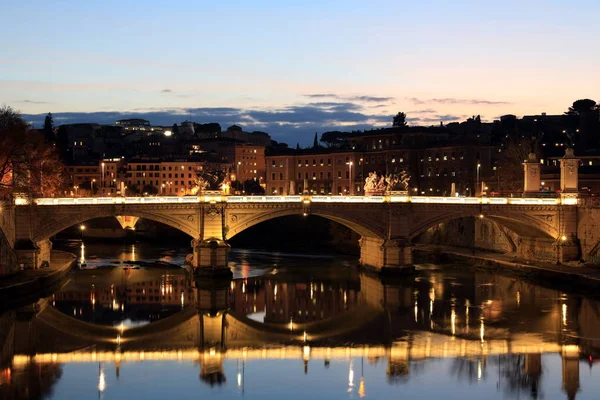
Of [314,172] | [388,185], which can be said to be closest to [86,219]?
[388,185]

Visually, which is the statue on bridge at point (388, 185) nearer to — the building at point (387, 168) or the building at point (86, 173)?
the building at point (387, 168)

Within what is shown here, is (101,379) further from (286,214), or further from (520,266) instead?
(520,266)

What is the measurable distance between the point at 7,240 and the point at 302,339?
20.4 meters

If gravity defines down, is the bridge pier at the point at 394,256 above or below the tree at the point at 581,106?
below

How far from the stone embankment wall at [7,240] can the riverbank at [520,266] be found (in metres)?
31.6

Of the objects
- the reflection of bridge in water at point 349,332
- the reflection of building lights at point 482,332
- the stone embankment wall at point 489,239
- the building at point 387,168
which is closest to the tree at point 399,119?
the building at point 387,168

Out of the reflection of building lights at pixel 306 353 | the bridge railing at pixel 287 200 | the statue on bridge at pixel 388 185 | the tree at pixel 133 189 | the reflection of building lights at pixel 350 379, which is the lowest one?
the reflection of building lights at pixel 350 379

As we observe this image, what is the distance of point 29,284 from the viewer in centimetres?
5028

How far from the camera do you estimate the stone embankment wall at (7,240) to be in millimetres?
51656

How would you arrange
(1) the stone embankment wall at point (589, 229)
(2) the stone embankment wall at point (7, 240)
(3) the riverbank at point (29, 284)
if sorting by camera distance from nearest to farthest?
(3) the riverbank at point (29, 284) < (2) the stone embankment wall at point (7, 240) < (1) the stone embankment wall at point (589, 229)

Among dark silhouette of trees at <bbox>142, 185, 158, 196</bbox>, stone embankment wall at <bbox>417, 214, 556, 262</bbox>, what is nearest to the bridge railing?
stone embankment wall at <bbox>417, 214, 556, 262</bbox>

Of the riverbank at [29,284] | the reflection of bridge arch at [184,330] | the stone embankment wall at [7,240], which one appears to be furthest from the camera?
the stone embankment wall at [7,240]

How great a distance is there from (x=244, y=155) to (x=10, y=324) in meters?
119

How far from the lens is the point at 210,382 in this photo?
113 feet
